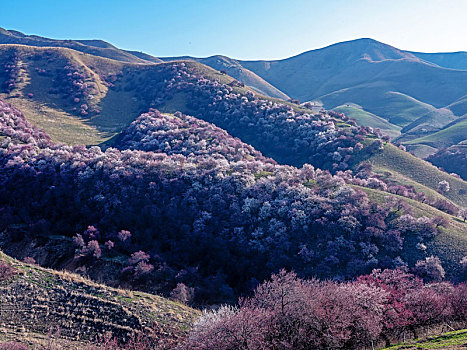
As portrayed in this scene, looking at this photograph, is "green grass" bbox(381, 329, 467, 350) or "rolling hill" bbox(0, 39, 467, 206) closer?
"green grass" bbox(381, 329, 467, 350)

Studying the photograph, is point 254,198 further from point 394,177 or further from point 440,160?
point 440,160

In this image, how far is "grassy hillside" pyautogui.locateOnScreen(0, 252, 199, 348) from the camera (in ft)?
93.4

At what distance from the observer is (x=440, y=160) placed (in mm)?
114438

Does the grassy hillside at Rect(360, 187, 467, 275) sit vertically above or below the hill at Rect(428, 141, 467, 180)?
below

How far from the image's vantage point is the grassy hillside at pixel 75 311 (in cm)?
2847

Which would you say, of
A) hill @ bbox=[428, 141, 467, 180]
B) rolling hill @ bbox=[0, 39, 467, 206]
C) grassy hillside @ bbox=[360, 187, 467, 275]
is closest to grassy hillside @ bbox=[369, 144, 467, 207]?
rolling hill @ bbox=[0, 39, 467, 206]

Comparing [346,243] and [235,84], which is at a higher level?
[235,84]

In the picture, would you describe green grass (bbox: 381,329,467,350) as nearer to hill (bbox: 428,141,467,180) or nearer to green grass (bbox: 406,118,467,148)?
hill (bbox: 428,141,467,180)

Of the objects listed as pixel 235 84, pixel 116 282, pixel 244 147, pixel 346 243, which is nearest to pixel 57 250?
pixel 116 282

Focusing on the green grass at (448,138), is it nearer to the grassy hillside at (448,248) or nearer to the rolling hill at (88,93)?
the rolling hill at (88,93)

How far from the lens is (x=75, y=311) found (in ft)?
101

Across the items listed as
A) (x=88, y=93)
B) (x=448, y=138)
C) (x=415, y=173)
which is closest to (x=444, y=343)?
(x=415, y=173)

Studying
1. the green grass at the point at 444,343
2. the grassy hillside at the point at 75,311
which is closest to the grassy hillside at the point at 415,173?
the green grass at the point at 444,343

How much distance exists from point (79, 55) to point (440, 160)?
17675cm
